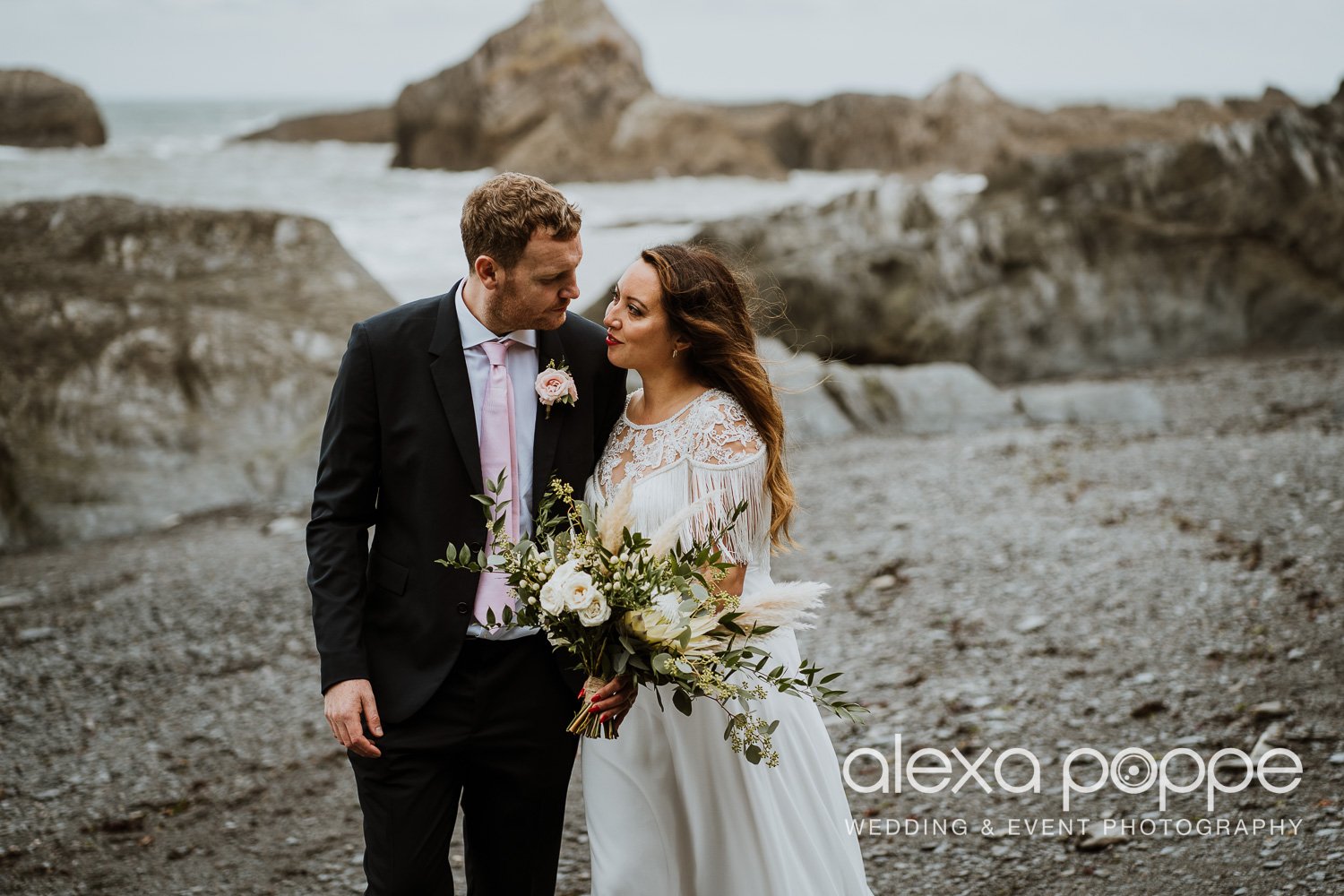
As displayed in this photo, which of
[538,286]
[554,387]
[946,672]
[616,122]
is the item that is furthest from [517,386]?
[616,122]

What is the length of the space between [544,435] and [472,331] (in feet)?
1.14

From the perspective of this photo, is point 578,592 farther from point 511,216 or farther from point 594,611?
point 511,216

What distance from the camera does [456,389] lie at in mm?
2938

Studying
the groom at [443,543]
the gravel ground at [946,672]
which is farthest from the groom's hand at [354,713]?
the gravel ground at [946,672]

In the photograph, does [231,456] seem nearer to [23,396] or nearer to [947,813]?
[23,396]

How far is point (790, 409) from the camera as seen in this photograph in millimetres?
11531

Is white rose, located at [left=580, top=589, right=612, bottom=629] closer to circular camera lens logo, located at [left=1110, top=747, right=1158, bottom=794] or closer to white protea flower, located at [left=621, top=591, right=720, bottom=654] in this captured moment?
white protea flower, located at [left=621, top=591, right=720, bottom=654]

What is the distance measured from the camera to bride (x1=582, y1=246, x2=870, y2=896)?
3113 millimetres

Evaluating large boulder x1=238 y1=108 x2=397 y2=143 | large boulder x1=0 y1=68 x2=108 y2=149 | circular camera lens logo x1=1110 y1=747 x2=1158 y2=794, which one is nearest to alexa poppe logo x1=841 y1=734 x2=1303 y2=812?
circular camera lens logo x1=1110 y1=747 x2=1158 y2=794

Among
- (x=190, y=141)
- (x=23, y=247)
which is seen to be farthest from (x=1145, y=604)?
(x=190, y=141)

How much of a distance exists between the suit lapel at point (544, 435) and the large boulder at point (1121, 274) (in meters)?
10.5

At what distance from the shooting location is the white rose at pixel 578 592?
2508mm

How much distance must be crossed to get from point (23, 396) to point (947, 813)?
29.0 feet

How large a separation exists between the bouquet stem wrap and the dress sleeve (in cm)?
54
